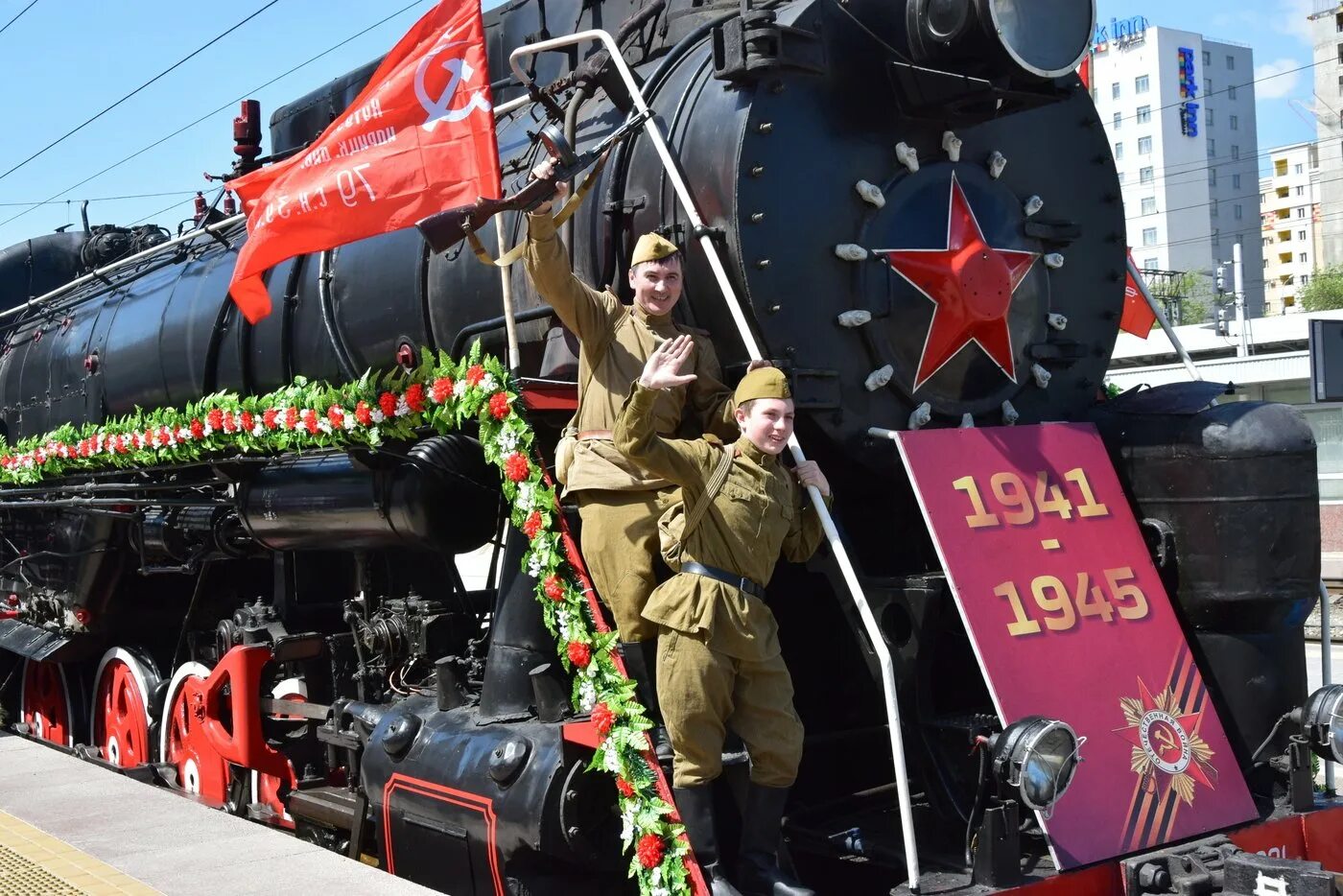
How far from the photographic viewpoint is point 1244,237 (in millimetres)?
73375

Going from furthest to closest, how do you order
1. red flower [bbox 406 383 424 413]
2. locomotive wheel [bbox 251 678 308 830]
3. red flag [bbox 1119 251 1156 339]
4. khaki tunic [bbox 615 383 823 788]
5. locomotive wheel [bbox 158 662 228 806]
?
locomotive wheel [bbox 158 662 228 806] → locomotive wheel [bbox 251 678 308 830] → red flag [bbox 1119 251 1156 339] → red flower [bbox 406 383 424 413] → khaki tunic [bbox 615 383 823 788]

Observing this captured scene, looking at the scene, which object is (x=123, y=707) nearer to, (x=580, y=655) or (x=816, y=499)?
(x=580, y=655)

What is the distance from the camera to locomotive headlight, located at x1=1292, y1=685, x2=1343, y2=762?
12.9 feet

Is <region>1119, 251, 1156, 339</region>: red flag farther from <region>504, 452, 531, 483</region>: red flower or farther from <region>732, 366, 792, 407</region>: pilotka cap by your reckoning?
<region>504, 452, 531, 483</region>: red flower

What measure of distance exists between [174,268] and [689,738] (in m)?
5.39

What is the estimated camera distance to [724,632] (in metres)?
3.50

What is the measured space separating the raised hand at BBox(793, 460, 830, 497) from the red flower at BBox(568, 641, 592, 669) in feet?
2.58

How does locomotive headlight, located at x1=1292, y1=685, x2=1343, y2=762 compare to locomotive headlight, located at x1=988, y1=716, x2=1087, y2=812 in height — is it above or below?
below

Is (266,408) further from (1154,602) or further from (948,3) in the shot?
(1154,602)

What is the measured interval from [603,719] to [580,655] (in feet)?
0.80

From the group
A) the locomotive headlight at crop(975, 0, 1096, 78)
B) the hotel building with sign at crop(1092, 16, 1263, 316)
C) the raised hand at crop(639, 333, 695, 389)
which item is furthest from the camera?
the hotel building with sign at crop(1092, 16, 1263, 316)

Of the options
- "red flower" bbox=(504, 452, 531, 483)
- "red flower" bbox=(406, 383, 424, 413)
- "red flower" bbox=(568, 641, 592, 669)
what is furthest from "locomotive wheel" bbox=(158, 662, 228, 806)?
"red flower" bbox=(568, 641, 592, 669)

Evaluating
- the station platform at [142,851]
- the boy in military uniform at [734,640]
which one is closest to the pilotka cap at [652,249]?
the boy in military uniform at [734,640]

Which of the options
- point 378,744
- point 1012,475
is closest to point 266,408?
point 378,744
